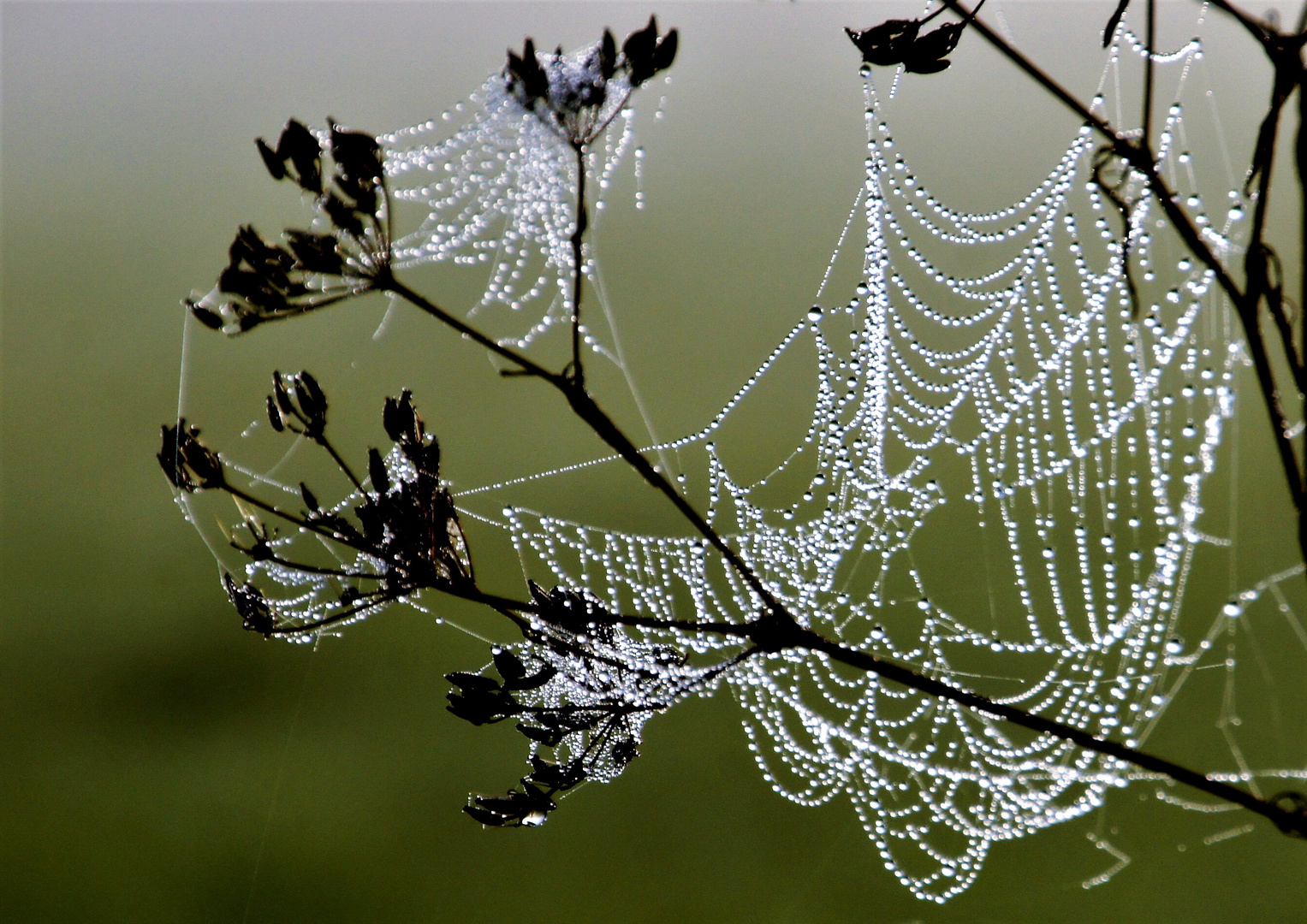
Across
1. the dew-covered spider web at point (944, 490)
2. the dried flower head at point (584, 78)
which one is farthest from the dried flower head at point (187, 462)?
the dried flower head at point (584, 78)

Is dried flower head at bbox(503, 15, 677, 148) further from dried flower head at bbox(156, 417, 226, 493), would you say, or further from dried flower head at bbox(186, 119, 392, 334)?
dried flower head at bbox(156, 417, 226, 493)

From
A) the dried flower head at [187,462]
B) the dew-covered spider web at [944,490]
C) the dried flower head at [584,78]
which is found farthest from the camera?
the dew-covered spider web at [944,490]

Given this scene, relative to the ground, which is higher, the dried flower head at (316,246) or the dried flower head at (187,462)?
the dried flower head at (316,246)

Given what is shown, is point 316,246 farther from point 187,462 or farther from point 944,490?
point 944,490

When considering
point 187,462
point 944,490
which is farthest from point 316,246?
point 944,490

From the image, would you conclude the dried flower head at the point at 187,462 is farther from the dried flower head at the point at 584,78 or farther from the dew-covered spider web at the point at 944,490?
the dried flower head at the point at 584,78

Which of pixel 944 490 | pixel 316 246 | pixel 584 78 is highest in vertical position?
pixel 584 78

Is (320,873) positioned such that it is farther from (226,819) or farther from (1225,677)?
(1225,677)

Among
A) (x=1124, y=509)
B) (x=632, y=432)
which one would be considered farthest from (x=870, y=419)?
(x=1124, y=509)
